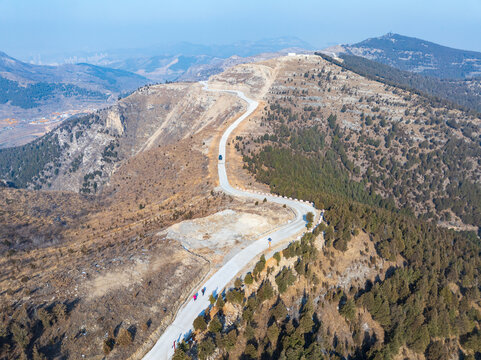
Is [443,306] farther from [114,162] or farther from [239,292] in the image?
[114,162]

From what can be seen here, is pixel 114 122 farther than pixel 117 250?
Yes

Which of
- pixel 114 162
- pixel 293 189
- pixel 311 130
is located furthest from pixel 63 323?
pixel 114 162

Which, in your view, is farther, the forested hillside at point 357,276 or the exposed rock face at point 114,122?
the exposed rock face at point 114,122

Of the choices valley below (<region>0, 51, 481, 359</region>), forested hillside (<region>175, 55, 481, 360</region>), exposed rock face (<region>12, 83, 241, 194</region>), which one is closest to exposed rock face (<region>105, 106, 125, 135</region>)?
exposed rock face (<region>12, 83, 241, 194</region>)

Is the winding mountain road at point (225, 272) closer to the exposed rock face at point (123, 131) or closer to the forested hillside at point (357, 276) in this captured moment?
the forested hillside at point (357, 276)

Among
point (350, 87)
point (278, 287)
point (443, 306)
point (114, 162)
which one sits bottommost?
point (114, 162)

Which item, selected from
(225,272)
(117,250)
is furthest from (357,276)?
(117,250)

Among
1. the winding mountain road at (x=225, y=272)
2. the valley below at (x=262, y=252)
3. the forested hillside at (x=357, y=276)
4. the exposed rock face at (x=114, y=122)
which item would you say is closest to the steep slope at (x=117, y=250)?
the valley below at (x=262, y=252)

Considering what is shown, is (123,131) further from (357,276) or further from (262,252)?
(357,276)

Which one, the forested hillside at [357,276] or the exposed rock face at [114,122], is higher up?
the forested hillside at [357,276]
